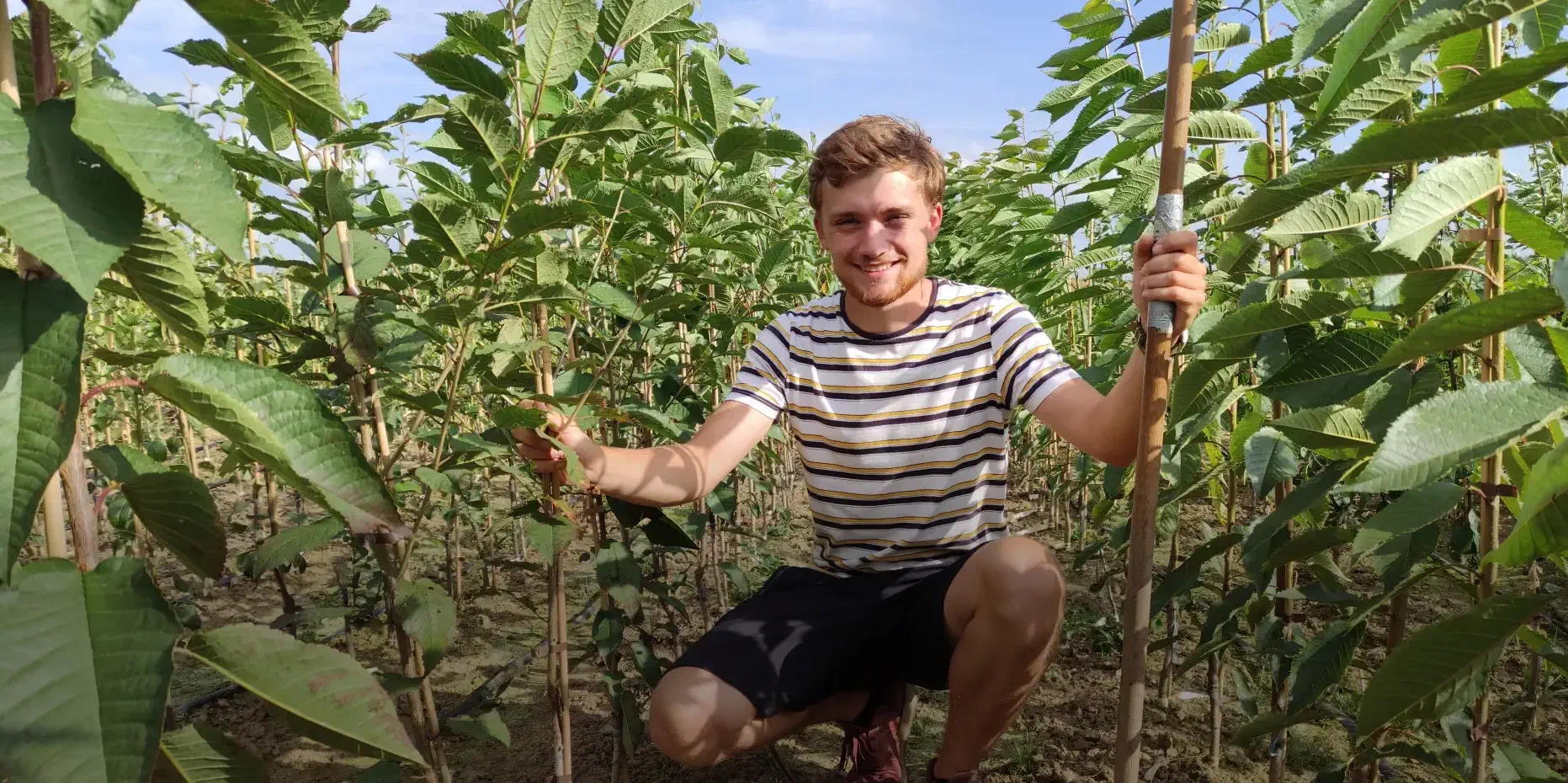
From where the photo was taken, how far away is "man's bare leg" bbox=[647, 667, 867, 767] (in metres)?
1.88

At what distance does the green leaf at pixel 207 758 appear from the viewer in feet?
2.53

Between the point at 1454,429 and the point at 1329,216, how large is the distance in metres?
0.61

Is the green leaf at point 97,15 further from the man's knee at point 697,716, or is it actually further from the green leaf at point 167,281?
the man's knee at point 697,716

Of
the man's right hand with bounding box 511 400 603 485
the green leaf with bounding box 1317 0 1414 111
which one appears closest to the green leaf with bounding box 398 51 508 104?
the man's right hand with bounding box 511 400 603 485

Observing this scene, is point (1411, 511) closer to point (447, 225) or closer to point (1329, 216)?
point (1329, 216)

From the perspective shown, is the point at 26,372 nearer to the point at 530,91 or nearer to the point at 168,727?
the point at 168,727

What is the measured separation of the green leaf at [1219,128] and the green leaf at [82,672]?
159cm

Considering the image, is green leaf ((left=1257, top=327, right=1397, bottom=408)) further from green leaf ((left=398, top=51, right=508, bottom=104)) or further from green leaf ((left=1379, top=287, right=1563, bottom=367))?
green leaf ((left=398, top=51, right=508, bottom=104))

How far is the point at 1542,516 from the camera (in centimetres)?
77

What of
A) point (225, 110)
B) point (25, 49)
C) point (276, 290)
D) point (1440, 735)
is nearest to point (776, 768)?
point (1440, 735)

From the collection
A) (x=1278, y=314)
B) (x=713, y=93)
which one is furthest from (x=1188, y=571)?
(x=713, y=93)

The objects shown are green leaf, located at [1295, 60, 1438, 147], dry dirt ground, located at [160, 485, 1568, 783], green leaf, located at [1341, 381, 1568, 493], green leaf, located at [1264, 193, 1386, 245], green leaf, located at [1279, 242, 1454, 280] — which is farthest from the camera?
dry dirt ground, located at [160, 485, 1568, 783]

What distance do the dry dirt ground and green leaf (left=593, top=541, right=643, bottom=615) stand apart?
0.19 m

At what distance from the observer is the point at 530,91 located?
5.52 feet
